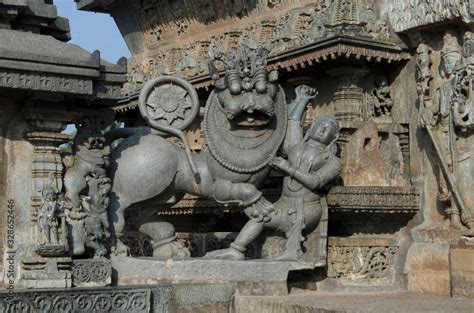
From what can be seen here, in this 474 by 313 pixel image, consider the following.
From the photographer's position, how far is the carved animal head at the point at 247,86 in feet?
34.5

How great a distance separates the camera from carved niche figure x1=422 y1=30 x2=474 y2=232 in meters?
12.6

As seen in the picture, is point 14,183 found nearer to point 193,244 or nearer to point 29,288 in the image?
point 29,288

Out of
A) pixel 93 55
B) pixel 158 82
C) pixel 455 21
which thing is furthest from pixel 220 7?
pixel 93 55

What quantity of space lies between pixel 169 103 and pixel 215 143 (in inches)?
28.1

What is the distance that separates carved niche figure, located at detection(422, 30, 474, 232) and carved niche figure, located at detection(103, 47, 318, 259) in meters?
3.17

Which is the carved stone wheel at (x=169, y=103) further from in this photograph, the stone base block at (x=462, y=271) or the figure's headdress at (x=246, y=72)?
the stone base block at (x=462, y=271)

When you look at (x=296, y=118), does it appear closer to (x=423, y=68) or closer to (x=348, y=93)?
(x=423, y=68)

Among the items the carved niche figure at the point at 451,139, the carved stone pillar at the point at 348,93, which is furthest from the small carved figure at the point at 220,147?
the carved stone pillar at the point at 348,93

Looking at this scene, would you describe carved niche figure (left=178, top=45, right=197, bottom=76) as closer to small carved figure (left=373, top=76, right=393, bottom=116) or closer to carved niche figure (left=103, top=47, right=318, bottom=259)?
small carved figure (left=373, top=76, right=393, bottom=116)

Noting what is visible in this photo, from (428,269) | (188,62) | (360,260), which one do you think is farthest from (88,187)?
(188,62)

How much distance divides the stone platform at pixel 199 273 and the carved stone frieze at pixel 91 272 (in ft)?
1.29

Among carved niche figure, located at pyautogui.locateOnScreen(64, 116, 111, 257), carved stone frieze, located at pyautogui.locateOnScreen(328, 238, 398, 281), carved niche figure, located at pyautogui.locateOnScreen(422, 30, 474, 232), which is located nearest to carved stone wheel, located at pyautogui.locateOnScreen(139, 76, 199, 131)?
carved niche figure, located at pyautogui.locateOnScreen(64, 116, 111, 257)

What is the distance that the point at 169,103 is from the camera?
35.1 ft

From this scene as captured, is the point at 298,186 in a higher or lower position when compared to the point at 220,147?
lower
